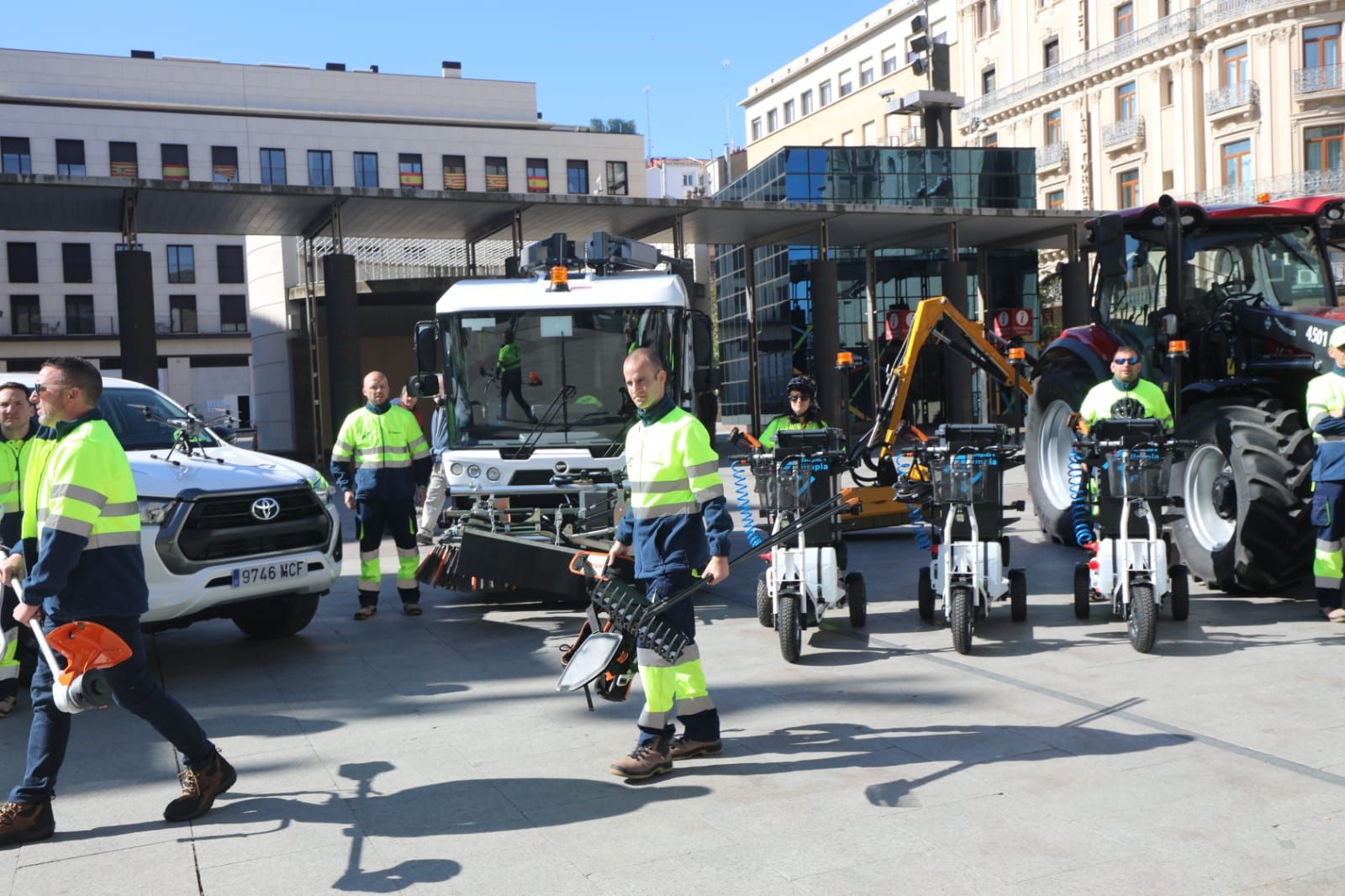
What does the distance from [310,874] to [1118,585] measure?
5.51 meters

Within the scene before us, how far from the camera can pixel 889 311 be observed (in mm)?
39281

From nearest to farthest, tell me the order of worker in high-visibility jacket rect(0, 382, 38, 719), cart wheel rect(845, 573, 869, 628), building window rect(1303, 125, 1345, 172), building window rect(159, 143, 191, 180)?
worker in high-visibility jacket rect(0, 382, 38, 719), cart wheel rect(845, 573, 869, 628), building window rect(1303, 125, 1345, 172), building window rect(159, 143, 191, 180)

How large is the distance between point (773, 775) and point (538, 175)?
53.4 m

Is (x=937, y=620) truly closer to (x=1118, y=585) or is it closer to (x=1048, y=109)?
(x=1118, y=585)

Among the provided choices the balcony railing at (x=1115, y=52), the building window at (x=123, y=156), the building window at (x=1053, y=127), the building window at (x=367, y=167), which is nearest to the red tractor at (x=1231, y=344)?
the balcony railing at (x=1115, y=52)

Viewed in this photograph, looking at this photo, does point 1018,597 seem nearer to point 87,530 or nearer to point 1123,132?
point 87,530

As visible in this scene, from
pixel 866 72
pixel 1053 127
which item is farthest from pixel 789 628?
pixel 866 72

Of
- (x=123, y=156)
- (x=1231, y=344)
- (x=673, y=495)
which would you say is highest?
(x=123, y=156)

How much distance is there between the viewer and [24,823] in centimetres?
489

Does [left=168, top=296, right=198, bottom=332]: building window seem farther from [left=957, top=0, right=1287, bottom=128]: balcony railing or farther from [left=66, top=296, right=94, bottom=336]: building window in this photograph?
[left=957, top=0, right=1287, bottom=128]: balcony railing

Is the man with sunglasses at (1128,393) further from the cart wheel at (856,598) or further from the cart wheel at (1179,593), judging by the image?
the cart wheel at (856,598)

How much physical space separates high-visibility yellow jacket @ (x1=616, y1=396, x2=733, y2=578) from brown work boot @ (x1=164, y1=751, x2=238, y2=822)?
6.51 ft

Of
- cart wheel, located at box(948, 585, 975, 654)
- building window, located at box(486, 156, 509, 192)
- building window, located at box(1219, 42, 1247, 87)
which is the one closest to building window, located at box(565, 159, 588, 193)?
building window, located at box(486, 156, 509, 192)

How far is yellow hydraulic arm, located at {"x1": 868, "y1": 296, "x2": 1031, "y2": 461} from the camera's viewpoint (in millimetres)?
11867
